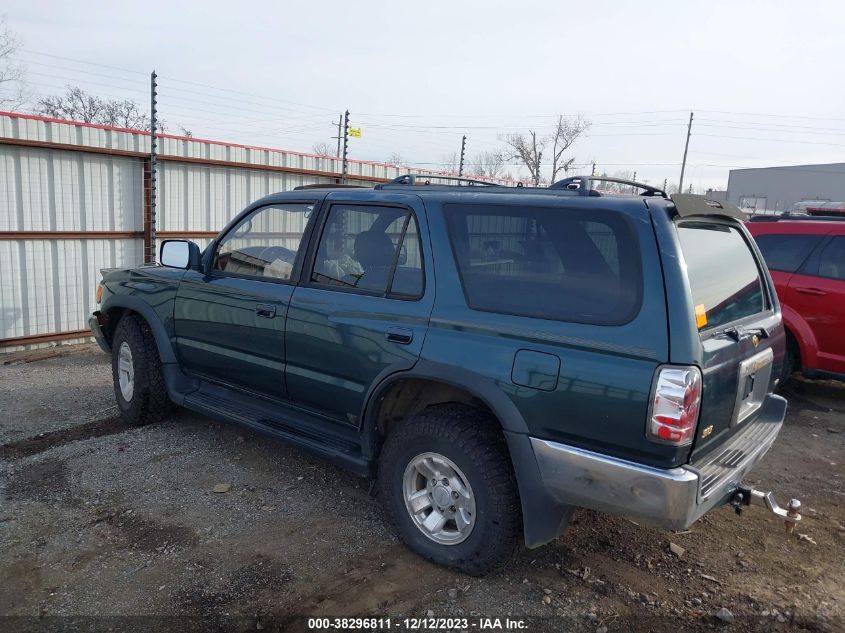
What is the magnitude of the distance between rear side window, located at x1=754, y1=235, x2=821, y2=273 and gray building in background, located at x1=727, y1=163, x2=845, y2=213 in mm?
41735

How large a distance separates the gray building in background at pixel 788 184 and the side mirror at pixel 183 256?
151 ft

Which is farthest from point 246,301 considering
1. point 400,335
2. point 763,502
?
point 763,502

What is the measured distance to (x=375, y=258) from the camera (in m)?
3.65

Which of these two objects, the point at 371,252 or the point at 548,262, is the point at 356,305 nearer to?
the point at 371,252

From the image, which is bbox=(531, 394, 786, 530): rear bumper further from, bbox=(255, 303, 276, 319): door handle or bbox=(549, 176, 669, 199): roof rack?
bbox=(255, 303, 276, 319): door handle

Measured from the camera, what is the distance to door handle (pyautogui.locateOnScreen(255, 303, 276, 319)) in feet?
13.1

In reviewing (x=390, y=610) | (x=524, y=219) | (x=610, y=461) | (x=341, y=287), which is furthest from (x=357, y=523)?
(x=524, y=219)

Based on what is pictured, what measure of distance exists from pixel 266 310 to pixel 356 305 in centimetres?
76

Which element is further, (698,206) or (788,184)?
(788,184)

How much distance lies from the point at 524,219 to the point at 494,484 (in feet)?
4.13

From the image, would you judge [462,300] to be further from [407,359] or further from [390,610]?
[390,610]

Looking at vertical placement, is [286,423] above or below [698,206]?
below

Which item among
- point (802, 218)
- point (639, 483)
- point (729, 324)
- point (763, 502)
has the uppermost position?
point (802, 218)

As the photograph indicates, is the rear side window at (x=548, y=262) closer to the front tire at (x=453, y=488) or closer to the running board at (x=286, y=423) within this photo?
the front tire at (x=453, y=488)
